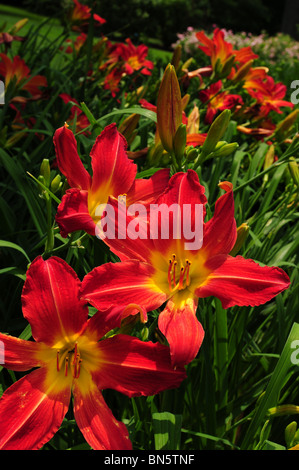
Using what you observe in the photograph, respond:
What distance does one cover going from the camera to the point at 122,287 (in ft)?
2.62

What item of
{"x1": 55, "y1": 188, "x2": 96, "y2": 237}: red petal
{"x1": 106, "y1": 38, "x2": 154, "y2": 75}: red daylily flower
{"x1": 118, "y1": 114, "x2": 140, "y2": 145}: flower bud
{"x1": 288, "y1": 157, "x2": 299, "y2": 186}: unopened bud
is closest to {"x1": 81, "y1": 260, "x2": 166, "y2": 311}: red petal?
{"x1": 55, "y1": 188, "x2": 96, "y2": 237}: red petal

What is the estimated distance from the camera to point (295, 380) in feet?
4.43

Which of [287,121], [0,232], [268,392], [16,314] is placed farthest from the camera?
[287,121]

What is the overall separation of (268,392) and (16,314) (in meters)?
0.70

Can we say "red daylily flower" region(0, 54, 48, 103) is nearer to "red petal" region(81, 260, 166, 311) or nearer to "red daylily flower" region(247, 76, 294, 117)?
"red daylily flower" region(247, 76, 294, 117)

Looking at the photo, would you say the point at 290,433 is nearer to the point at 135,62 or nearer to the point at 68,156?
the point at 68,156

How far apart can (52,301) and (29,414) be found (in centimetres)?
17

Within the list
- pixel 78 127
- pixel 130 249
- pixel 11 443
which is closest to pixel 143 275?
pixel 130 249

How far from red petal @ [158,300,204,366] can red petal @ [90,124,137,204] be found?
30 cm

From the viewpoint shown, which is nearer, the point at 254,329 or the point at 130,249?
the point at 130,249

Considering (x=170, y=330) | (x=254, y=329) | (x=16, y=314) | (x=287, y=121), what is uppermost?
(x=287, y=121)

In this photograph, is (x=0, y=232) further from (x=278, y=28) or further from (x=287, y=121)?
(x=278, y=28)

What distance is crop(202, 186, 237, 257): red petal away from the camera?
0.84 metres

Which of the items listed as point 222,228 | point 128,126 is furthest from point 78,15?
point 222,228
